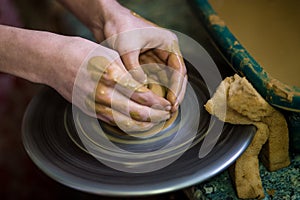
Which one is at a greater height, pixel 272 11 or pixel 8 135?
pixel 272 11

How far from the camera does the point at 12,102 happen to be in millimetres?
1871

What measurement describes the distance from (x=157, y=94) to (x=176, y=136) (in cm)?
12

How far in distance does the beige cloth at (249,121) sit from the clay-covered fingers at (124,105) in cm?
15

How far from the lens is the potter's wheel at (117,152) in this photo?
3.41 ft

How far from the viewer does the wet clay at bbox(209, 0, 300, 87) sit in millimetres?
1330

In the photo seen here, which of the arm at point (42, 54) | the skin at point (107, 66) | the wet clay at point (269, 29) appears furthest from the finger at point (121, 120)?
the wet clay at point (269, 29)

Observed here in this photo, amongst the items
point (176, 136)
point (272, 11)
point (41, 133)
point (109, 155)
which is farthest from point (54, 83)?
point (272, 11)

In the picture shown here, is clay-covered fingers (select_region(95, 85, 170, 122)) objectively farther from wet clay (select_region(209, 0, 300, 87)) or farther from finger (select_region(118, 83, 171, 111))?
wet clay (select_region(209, 0, 300, 87))

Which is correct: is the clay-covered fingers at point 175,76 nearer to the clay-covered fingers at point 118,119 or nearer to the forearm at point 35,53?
the clay-covered fingers at point 118,119

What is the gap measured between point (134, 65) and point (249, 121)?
0.34m

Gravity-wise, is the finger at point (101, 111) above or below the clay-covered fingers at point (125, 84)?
below

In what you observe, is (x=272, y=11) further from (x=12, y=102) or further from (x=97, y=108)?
(x=12, y=102)

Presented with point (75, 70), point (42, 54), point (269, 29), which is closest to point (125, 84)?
point (75, 70)

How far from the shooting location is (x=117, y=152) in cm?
117
